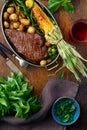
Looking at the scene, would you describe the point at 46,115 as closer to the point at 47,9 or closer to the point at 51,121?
the point at 51,121

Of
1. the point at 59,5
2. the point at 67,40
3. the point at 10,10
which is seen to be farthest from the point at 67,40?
the point at 10,10

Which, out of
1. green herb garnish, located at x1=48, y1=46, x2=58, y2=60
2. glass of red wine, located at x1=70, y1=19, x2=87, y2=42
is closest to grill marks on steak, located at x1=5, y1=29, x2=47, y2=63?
green herb garnish, located at x1=48, y1=46, x2=58, y2=60

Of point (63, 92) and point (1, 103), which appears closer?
point (1, 103)

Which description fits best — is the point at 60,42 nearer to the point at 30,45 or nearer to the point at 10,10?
the point at 30,45

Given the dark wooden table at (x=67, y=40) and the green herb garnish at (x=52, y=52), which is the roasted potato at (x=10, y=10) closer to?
the dark wooden table at (x=67, y=40)

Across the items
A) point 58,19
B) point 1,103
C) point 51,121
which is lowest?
point 51,121

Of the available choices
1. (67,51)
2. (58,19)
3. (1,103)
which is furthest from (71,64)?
(1,103)
